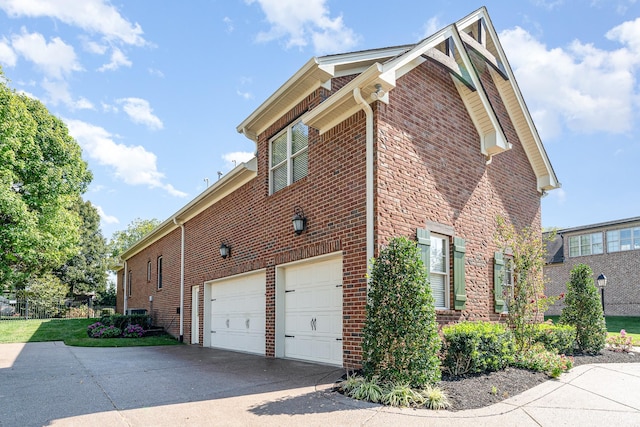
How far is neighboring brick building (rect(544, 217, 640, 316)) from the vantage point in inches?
923

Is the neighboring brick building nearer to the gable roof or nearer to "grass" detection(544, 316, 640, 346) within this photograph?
"grass" detection(544, 316, 640, 346)

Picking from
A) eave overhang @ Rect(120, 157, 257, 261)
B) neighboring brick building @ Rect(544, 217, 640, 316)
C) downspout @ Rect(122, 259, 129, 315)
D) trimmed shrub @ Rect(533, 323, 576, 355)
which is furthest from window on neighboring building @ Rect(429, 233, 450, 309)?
downspout @ Rect(122, 259, 129, 315)

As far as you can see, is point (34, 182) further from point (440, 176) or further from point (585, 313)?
point (585, 313)

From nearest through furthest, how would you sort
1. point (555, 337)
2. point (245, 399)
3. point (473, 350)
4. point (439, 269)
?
point (245, 399)
point (473, 350)
point (439, 269)
point (555, 337)

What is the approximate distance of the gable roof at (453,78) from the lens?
7848mm

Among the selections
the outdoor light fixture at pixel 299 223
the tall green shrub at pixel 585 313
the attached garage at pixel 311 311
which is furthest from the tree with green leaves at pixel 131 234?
the tall green shrub at pixel 585 313

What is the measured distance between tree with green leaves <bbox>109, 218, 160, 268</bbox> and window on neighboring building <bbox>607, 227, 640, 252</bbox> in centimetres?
3841

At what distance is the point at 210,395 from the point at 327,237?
3.37 meters

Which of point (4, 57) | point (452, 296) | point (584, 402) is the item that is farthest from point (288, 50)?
point (4, 57)

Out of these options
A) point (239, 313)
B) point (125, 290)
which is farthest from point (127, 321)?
point (125, 290)

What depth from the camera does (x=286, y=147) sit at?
10438 mm

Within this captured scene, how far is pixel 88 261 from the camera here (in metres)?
41.3

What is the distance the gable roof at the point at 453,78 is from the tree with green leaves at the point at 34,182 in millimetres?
11200

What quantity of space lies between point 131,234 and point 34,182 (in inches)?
1149
